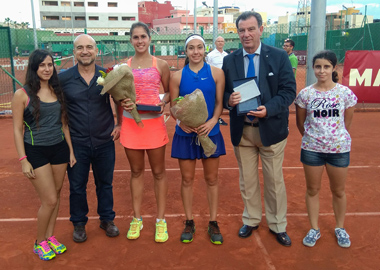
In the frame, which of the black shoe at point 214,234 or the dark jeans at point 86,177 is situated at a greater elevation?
the dark jeans at point 86,177

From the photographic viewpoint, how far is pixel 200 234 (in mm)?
3947

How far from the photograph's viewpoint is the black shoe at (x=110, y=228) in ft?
12.9

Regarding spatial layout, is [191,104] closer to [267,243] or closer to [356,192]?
[267,243]

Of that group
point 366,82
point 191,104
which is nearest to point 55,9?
point 366,82

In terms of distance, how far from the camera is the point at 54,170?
3.39 m

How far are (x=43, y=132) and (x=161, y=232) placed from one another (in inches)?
61.7

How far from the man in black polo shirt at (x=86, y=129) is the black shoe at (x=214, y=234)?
1011mm

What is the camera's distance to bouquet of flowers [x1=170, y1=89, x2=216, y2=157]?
326cm

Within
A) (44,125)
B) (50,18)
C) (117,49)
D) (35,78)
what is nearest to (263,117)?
(44,125)

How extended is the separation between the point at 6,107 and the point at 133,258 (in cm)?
1009

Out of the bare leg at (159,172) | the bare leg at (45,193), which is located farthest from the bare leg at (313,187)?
the bare leg at (45,193)

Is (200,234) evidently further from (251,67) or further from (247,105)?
(251,67)

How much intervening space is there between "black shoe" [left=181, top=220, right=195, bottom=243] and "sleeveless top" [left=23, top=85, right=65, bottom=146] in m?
1.58

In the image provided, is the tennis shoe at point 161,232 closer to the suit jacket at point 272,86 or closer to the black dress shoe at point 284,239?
the black dress shoe at point 284,239
